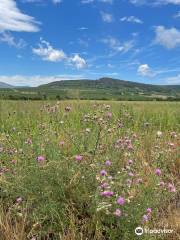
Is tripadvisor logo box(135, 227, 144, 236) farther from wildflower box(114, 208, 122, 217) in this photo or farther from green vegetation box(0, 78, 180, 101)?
green vegetation box(0, 78, 180, 101)

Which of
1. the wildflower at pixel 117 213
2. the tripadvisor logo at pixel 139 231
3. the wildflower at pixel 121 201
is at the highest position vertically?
the wildflower at pixel 121 201

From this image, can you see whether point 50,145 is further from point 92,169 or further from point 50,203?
point 50,203

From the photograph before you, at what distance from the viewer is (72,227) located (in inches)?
106

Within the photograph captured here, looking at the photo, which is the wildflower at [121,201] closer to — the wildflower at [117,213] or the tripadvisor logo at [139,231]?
the wildflower at [117,213]

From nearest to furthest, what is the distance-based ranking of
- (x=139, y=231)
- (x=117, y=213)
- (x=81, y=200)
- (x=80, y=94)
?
(x=117, y=213)
(x=139, y=231)
(x=81, y=200)
(x=80, y=94)

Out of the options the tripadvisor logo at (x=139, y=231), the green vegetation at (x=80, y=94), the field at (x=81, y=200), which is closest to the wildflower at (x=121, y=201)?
the field at (x=81, y=200)

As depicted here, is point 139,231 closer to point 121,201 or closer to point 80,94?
point 121,201

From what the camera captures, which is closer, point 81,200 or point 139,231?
point 139,231

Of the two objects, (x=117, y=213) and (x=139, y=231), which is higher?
(x=117, y=213)

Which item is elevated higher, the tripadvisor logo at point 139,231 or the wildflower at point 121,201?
the wildflower at point 121,201

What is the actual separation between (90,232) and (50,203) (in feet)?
1.26

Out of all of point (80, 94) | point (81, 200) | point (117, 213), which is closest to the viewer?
point (117, 213)

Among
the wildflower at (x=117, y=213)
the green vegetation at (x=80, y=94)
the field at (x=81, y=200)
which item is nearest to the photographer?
the wildflower at (x=117, y=213)

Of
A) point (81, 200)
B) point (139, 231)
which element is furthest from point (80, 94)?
point (139, 231)
